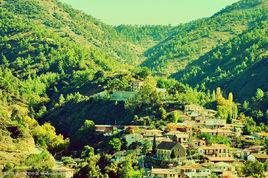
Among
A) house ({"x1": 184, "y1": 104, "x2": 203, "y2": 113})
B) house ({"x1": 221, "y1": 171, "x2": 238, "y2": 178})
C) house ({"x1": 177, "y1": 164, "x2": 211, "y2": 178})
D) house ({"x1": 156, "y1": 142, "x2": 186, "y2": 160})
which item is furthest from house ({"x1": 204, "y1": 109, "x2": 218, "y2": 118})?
house ({"x1": 221, "y1": 171, "x2": 238, "y2": 178})

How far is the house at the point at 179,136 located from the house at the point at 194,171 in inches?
445

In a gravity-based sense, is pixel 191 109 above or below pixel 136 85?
below

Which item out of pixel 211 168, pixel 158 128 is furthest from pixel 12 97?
pixel 211 168

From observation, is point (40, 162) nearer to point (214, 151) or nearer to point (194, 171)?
point (214, 151)

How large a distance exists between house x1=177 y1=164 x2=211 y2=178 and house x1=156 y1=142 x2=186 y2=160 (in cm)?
386

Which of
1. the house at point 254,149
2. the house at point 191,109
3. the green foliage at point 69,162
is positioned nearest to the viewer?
the house at point 254,149

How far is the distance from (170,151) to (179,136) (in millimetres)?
8318

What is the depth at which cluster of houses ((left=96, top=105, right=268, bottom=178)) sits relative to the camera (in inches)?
3268

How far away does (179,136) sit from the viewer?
95062mm

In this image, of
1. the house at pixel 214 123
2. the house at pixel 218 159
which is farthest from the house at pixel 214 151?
the house at pixel 214 123

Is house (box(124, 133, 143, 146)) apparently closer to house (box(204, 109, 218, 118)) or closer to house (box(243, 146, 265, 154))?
house (box(243, 146, 265, 154))

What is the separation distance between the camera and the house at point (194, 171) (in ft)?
269

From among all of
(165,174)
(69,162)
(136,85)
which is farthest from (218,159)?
(136,85)

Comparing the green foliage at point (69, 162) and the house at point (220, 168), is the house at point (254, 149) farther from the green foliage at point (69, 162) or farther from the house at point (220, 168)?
the green foliage at point (69, 162)
